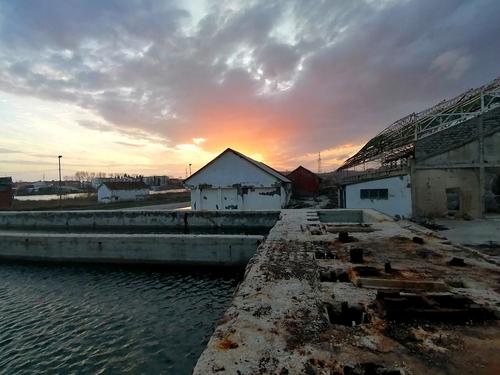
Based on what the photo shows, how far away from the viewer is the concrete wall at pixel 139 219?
18.0m

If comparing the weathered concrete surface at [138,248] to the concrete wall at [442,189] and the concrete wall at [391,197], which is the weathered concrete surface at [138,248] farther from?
the concrete wall at [442,189]

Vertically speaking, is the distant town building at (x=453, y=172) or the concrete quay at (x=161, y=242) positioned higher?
the distant town building at (x=453, y=172)

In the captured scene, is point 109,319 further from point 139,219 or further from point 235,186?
point 235,186

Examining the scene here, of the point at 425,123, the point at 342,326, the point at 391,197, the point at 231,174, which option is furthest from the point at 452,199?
the point at 342,326

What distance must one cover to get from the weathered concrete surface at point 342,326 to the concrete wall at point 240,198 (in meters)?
16.3

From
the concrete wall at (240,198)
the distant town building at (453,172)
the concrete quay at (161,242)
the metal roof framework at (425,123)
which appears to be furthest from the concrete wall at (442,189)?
the concrete wall at (240,198)

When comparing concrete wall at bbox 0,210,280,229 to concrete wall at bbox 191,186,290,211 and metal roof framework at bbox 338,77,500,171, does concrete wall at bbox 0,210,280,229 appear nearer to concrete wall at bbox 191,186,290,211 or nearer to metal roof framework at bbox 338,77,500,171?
concrete wall at bbox 191,186,290,211

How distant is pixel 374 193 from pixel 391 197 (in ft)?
3.55

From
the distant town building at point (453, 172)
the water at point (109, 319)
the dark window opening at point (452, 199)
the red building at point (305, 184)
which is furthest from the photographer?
the red building at point (305, 184)

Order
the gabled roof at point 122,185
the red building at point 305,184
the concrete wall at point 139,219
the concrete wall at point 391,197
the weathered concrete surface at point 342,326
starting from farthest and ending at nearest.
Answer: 1. the gabled roof at point 122,185
2. the red building at point 305,184
3. the concrete wall at point 139,219
4. the concrete wall at point 391,197
5. the weathered concrete surface at point 342,326

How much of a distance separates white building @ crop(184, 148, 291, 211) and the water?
12257 mm

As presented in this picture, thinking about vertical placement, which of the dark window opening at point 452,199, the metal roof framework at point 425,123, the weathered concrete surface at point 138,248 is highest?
the metal roof framework at point 425,123

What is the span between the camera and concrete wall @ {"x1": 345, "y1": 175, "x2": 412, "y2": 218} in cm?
1764

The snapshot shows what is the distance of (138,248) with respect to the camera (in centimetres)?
1234
